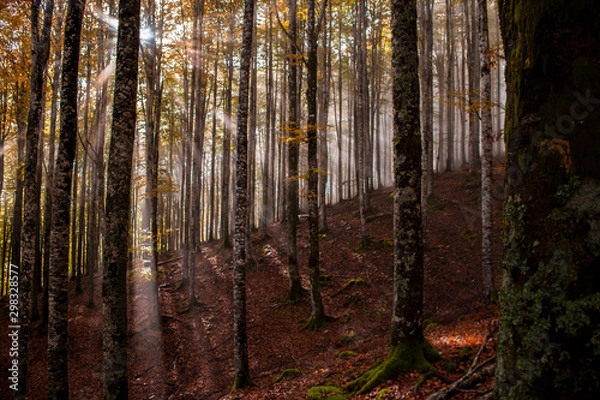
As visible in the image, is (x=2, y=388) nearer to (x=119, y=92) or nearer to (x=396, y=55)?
(x=119, y=92)

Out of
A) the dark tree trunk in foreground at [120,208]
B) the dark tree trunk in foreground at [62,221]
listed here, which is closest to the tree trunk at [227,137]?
the dark tree trunk in foreground at [62,221]

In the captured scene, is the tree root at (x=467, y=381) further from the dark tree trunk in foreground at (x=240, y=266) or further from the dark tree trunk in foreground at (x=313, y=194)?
the dark tree trunk in foreground at (x=313, y=194)

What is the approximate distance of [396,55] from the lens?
5.79m

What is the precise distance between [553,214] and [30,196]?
10.4m

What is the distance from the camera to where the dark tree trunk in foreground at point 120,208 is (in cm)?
525

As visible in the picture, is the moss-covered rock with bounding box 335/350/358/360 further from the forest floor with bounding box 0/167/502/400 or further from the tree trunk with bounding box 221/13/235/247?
the tree trunk with bounding box 221/13/235/247

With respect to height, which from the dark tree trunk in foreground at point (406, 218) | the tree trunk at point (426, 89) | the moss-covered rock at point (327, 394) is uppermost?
the tree trunk at point (426, 89)

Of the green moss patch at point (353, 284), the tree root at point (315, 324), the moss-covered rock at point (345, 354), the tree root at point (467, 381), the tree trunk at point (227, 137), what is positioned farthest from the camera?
the tree trunk at point (227, 137)

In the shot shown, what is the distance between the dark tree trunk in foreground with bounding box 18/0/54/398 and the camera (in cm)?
828

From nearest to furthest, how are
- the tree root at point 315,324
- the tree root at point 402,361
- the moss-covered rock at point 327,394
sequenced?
the tree root at point 402,361
the moss-covered rock at point 327,394
the tree root at point 315,324

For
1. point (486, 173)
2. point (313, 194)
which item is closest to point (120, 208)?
point (313, 194)

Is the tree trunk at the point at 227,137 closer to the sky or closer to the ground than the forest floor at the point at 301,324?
closer to the sky

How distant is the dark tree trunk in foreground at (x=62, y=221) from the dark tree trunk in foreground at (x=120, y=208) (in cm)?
170

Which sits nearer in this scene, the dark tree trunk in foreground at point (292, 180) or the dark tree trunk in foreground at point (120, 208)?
the dark tree trunk in foreground at point (120, 208)
